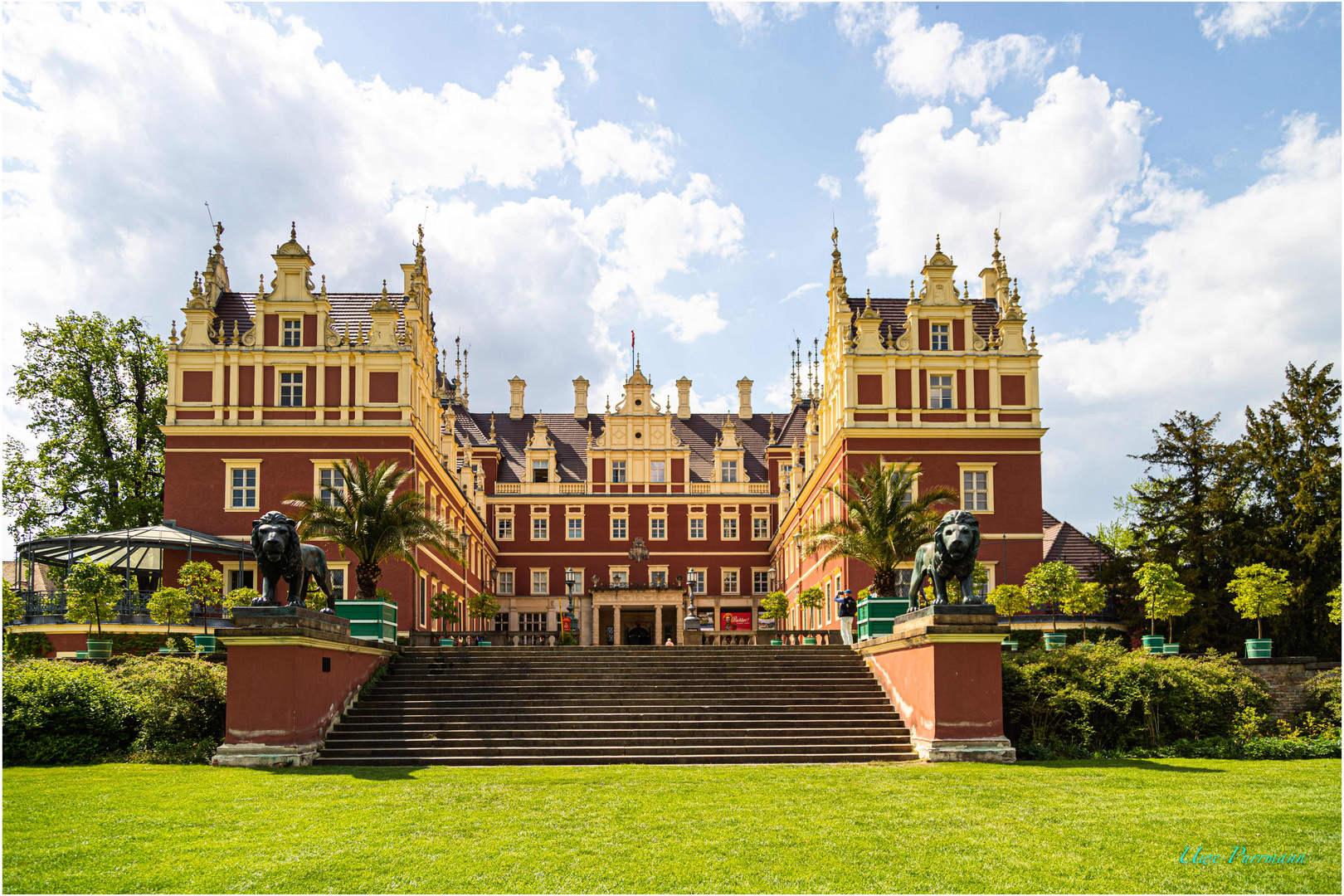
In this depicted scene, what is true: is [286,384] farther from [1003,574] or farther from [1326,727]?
[1326,727]

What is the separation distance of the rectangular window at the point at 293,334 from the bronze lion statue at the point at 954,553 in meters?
24.5

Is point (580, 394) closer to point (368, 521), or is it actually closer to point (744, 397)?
point (744, 397)

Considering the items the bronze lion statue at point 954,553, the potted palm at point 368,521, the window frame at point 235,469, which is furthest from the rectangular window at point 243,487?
the bronze lion statue at point 954,553

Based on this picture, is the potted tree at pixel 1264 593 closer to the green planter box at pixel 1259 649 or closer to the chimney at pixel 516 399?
the green planter box at pixel 1259 649

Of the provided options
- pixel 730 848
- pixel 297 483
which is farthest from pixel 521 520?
pixel 730 848

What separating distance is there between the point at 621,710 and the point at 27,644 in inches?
670

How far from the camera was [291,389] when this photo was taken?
115 feet

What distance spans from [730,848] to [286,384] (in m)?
29.0

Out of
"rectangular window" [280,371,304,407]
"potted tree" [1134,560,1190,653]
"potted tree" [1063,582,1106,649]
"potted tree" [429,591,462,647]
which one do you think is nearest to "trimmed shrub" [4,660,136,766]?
"rectangular window" [280,371,304,407]

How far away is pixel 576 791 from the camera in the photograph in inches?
535

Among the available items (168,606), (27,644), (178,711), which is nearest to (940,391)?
(168,606)

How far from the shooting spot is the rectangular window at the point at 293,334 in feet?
115

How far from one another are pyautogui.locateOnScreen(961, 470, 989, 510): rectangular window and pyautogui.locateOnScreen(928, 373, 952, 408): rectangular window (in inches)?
99.0

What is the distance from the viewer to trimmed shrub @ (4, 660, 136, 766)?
1770 cm
